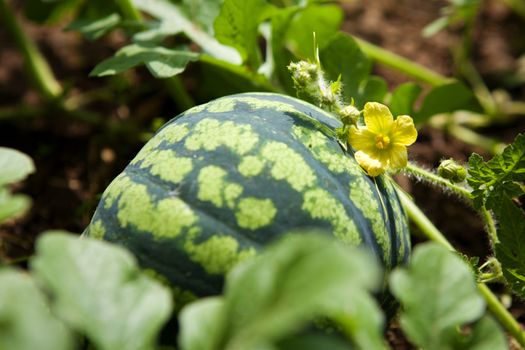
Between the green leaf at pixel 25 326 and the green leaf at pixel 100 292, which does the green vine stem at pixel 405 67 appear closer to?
the green leaf at pixel 100 292

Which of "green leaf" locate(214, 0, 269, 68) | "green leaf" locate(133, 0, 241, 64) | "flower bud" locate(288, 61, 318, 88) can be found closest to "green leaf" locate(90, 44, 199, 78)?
"green leaf" locate(214, 0, 269, 68)

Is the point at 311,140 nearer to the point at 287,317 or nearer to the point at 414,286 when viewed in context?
the point at 414,286

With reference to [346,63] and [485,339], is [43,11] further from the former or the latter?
[485,339]

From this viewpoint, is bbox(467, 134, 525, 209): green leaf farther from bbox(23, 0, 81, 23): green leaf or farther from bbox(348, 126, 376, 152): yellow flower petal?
bbox(23, 0, 81, 23): green leaf

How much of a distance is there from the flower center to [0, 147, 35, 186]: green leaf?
0.81m

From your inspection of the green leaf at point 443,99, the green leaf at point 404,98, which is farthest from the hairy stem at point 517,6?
the green leaf at point 404,98

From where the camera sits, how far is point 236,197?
4.91ft

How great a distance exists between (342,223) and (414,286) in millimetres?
392

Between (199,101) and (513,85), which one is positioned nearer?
(199,101)

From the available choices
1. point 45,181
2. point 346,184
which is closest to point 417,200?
point 346,184

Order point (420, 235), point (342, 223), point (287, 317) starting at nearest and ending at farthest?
point (287, 317) → point (342, 223) → point (420, 235)

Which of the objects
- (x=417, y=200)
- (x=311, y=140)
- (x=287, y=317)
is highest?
(x=287, y=317)

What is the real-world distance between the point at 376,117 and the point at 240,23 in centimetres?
54

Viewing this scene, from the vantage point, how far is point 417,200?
266 cm
